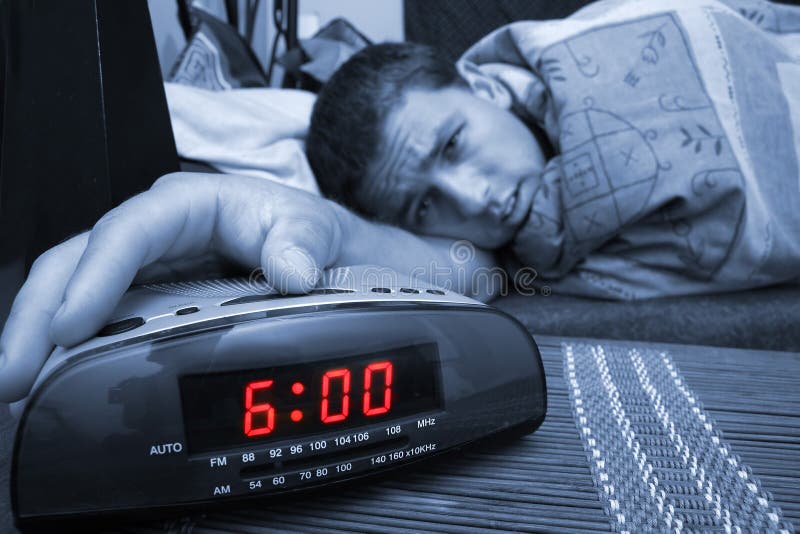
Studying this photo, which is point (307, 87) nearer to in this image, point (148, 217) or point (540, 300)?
point (540, 300)

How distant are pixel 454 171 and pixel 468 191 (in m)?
0.04

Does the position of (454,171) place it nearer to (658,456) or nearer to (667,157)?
(667,157)

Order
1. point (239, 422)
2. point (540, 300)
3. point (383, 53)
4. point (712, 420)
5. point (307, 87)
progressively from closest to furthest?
point (239, 422) → point (712, 420) → point (540, 300) → point (383, 53) → point (307, 87)

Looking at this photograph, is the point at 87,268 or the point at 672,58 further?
the point at 672,58

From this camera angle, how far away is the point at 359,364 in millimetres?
313

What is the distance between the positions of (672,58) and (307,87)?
2.61 feet

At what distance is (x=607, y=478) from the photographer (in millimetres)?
325

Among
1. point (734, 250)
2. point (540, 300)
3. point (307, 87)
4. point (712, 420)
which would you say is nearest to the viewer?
point (712, 420)

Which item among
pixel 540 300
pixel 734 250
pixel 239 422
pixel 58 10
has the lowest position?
pixel 540 300

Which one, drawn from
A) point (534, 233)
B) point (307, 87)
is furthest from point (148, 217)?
point (307, 87)

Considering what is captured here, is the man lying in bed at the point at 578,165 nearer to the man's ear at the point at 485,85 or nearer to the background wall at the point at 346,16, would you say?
the man's ear at the point at 485,85

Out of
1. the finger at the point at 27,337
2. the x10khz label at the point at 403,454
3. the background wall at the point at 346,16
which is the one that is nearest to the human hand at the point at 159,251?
the finger at the point at 27,337

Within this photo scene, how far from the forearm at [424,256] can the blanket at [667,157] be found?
64 mm

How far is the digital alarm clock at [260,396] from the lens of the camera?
26 centimetres
